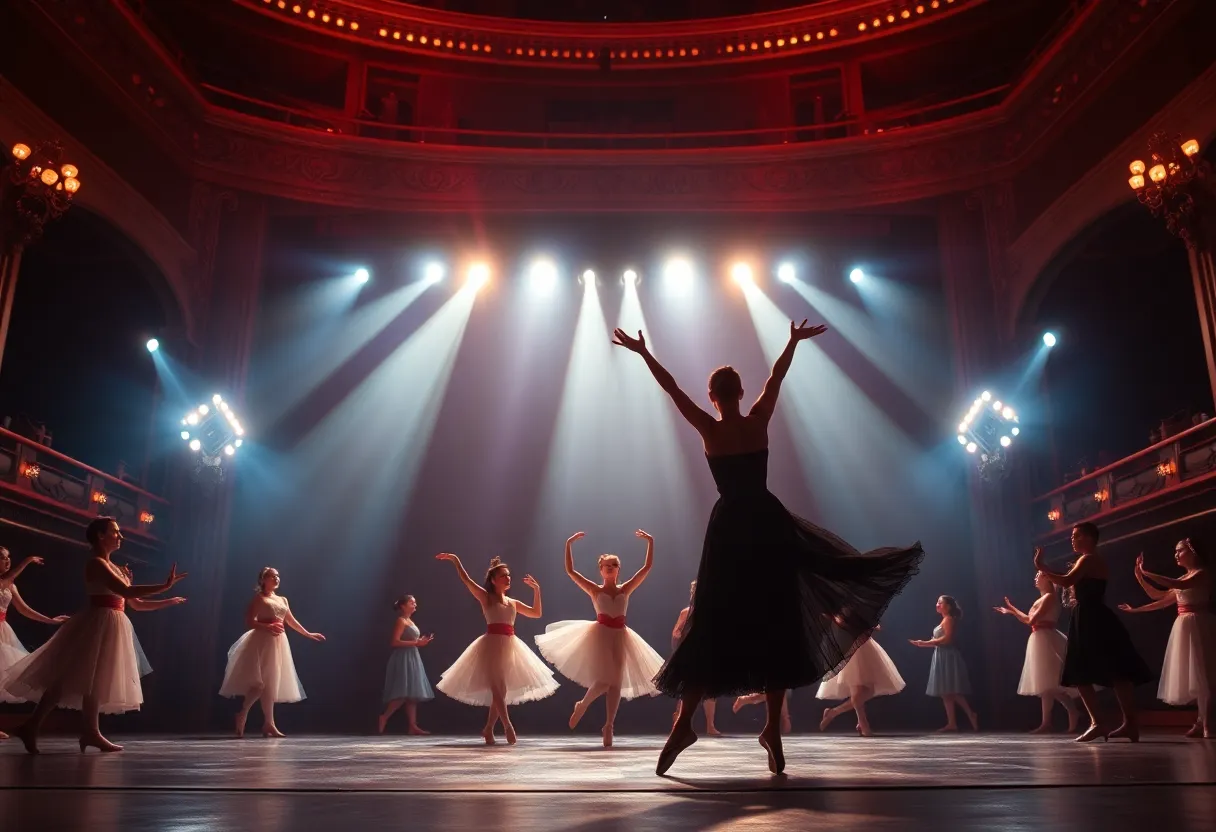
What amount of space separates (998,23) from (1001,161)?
2.59m

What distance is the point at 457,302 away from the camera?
15.7m

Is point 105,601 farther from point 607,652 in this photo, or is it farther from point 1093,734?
point 1093,734

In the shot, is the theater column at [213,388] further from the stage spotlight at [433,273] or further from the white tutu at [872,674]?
the white tutu at [872,674]

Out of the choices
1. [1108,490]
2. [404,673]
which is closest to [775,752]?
[404,673]

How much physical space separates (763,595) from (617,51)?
568 inches

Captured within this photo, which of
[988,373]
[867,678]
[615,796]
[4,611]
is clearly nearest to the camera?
[615,796]

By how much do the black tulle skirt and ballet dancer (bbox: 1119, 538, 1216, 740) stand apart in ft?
16.4

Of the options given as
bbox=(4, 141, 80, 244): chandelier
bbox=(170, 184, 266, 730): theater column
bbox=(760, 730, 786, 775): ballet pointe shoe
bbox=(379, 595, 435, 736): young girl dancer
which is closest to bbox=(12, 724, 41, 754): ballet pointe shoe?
bbox=(760, 730, 786, 775): ballet pointe shoe

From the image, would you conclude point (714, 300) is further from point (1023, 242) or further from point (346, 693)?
point (346, 693)

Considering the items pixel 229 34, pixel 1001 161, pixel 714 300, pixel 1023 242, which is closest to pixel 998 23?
A: pixel 1001 161

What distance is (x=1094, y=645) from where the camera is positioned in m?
6.78

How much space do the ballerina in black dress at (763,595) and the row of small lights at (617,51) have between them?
13.7 m

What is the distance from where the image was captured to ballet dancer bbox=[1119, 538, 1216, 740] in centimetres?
749

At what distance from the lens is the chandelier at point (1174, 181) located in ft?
31.8
